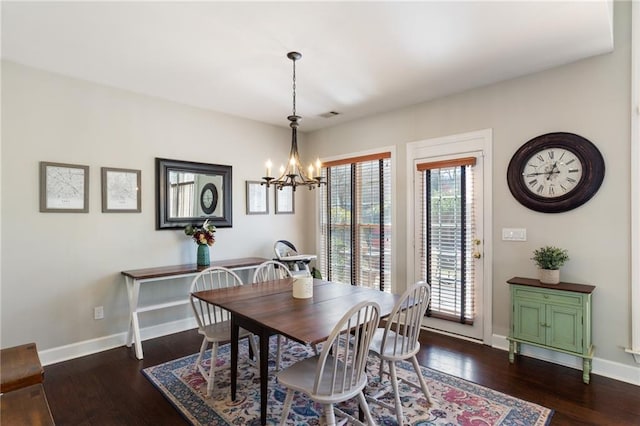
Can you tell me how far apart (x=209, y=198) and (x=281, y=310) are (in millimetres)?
2443

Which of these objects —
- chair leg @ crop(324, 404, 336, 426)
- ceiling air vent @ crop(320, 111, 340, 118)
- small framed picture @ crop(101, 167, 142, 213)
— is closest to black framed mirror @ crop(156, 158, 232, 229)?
small framed picture @ crop(101, 167, 142, 213)

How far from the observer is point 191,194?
408 cm

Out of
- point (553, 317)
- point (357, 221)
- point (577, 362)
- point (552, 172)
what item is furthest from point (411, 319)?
point (357, 221)

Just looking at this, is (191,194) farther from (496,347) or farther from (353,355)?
(496,347)

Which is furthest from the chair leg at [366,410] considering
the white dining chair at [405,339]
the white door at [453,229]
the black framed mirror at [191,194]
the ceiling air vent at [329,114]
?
the ceiling air vent at [329,114]

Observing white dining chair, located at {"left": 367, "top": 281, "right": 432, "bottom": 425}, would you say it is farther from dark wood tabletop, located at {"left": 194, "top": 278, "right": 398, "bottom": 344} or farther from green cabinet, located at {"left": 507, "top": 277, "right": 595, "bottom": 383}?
green cabinet, located at {"left": 507, "top": 277, "right": 595, "bottom": 383}

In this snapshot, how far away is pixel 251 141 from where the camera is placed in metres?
4.72

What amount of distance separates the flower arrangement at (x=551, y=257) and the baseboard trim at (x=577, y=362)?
2.65 ft

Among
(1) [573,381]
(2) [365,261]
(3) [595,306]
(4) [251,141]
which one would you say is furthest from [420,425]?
(4) [251,141]

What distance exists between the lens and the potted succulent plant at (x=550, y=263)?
292cm

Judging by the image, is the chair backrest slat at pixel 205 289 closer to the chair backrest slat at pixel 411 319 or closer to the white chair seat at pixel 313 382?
the white chair seat at pixel 313 382

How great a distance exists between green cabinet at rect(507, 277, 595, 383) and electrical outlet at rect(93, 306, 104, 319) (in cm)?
397

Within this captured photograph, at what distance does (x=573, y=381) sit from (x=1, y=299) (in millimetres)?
4825

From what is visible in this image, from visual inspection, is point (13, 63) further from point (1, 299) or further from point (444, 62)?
point (444, 62)
